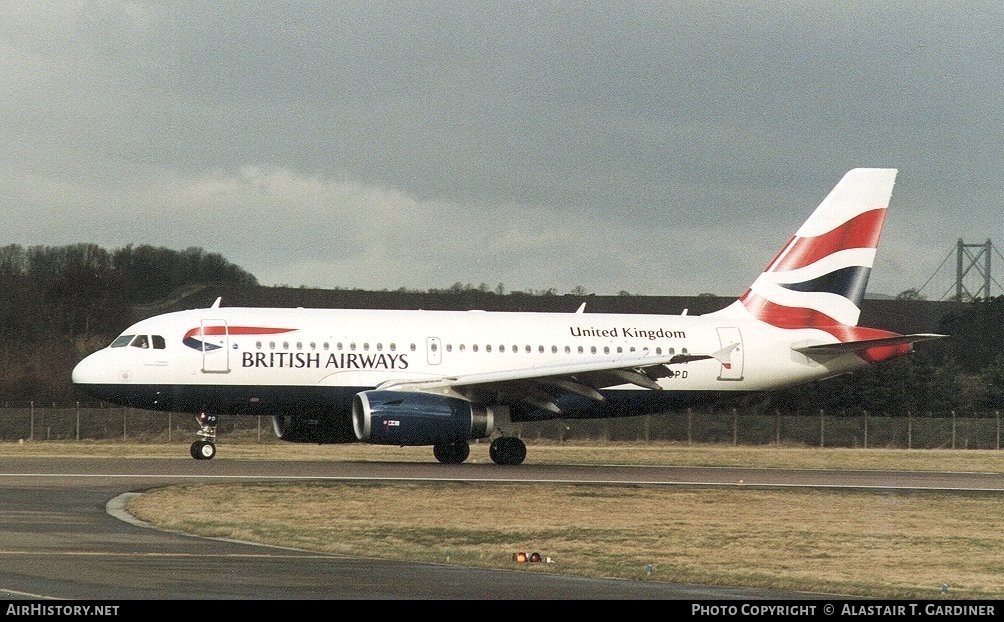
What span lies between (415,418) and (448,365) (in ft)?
10.9

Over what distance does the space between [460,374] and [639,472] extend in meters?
5.11

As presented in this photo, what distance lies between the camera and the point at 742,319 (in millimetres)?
39688

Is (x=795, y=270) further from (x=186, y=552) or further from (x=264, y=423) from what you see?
(x=186, y=552)

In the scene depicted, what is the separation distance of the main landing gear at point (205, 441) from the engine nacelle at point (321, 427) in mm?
1543

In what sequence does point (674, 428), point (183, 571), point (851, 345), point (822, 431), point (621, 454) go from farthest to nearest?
point (674, 428) < point (822, 431) < point (621, 454) < point (851, 345) < point (183, 571)

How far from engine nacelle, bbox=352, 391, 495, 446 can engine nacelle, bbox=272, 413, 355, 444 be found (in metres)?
1.74

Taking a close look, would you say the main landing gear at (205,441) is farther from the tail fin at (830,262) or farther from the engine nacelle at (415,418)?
the tail fin at (830,262)

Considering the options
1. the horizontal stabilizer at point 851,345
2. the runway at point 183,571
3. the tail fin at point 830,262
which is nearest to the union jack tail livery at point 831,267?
the tail fin at point 830,262

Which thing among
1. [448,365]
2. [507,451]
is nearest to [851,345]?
[507,451]

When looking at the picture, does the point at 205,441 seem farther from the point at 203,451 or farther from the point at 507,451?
the point at 507,451

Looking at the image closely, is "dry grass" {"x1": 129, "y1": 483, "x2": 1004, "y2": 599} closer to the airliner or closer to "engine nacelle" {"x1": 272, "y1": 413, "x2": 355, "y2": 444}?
the airliner

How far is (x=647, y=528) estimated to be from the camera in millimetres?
20828

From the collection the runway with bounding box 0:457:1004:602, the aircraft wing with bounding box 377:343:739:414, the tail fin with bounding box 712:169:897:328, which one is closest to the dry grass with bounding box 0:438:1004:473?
the aircraft wing with bounding box 377:343:739:414
